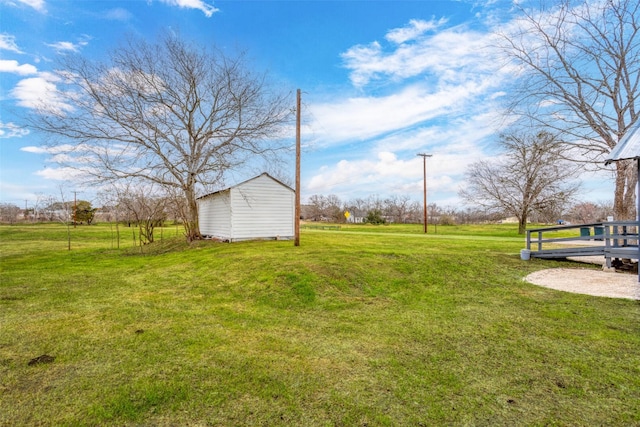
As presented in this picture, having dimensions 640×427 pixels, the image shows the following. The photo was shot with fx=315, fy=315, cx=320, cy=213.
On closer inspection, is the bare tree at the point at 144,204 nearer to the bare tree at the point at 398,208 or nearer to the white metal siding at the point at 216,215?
the white metal siding at the point at 216,215

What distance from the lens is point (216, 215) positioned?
1666 cm

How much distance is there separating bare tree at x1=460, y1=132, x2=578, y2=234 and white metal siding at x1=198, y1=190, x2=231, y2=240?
1990cm

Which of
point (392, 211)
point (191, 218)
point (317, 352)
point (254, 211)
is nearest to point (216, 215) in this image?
point (191, 218)

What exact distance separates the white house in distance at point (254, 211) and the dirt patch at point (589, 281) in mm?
11070

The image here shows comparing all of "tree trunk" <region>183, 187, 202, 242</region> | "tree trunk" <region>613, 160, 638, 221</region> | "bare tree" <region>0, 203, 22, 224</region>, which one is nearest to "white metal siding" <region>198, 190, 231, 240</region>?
"tree trunk" <region>183, 187, 202, 242</region>

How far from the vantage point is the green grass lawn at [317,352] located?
263 centimetres

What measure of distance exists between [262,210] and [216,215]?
280cm

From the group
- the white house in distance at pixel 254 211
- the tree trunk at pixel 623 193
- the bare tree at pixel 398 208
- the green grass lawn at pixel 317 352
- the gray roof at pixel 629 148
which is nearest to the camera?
the green grass lawn at pixel 317 352

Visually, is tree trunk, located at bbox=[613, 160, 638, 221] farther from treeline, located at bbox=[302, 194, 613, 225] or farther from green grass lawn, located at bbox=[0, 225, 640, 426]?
treeline, located at bbox=[302, 194, 613, 225]

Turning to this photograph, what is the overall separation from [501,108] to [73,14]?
1683cm

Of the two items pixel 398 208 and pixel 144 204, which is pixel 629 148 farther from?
pixel 398 208

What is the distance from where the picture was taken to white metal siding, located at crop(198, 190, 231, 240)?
50.4 ft

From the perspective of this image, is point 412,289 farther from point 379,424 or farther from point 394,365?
point 379,424

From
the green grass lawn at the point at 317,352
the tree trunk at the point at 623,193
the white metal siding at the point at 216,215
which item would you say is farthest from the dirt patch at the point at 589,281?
the white metal siding at the point at 216,215
